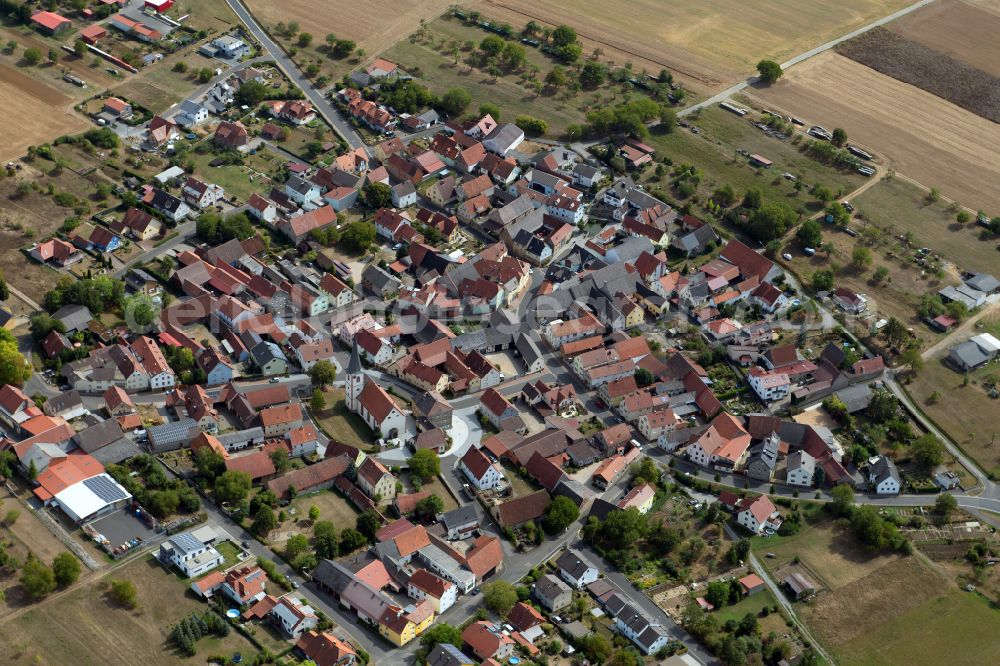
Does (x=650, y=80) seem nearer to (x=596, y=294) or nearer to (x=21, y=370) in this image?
(x=596, y=294)

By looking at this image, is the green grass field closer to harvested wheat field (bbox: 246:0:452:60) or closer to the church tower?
the church tower

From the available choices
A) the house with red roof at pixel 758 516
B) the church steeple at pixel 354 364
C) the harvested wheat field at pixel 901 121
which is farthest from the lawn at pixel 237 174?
the harvested wheat field at pixel 901 121

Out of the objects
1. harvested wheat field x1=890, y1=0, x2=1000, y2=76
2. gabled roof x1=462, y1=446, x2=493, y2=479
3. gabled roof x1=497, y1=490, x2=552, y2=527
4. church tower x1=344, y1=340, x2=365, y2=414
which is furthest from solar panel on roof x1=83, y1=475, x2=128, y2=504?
harvested wheat field x1=890, y1=0, x2=1000, y2=76

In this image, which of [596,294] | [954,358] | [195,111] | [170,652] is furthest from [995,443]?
[195,111]

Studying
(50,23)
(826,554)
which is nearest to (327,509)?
(826,554)

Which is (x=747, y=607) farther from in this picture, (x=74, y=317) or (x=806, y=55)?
(x=806, y=55)

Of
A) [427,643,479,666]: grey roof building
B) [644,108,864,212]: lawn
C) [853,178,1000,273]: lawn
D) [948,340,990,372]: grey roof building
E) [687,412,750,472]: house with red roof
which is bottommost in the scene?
[427,643,479,666]: grey roof building
